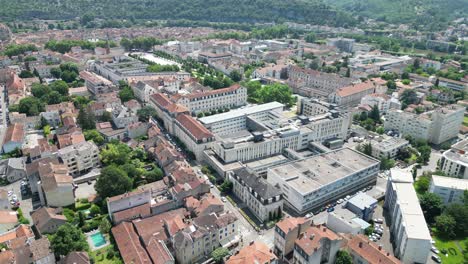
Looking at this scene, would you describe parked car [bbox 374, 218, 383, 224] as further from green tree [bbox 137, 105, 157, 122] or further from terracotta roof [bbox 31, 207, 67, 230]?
green tree [bbox 137, 105, 157, 122]

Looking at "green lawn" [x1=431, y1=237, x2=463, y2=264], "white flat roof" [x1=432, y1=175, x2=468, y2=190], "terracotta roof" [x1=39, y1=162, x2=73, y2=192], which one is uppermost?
"terracotta roof" [x1=39, y1=162, x2=73, y2=192]

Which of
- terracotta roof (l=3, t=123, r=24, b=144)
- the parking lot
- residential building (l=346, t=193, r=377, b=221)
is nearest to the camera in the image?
residential building (l=346, t=193, r=377, b=221)

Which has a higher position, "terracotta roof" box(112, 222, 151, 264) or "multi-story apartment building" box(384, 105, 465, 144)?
"multi-story apartment building" box(384, 105, 465, 144)

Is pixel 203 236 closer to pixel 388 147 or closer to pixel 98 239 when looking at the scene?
pixel 98 239

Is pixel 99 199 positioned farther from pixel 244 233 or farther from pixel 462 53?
pixel 462 53

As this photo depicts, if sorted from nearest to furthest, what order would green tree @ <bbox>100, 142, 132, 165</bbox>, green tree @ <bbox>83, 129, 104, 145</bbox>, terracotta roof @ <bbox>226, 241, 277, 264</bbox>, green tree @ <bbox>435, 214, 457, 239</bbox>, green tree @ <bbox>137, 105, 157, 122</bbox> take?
terracotta roof @ <bbox>226, 241, 277, 264</bbox>, green tree @ <bbox>435, 214, 457, 239</bbox>, green tree @ <bbox>100, 142, 132, 165</bbox>, green tree @ <bbox>83, 129, 104, 145</bbox>, green tree @ <bbox>137, 105, 157, 122</bbox>

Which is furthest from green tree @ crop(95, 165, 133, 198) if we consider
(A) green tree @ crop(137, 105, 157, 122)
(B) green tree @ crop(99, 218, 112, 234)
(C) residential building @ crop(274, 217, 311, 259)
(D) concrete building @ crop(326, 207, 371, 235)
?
(D) concrete building @ crop(326, 207, 371, 235)

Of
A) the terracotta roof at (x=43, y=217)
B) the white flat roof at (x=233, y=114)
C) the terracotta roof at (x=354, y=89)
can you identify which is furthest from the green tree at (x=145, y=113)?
the terracotta roof at (x=354, y=89)

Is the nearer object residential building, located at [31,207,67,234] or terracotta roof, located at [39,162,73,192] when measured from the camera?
residential building, located at [31,207,67,234]
